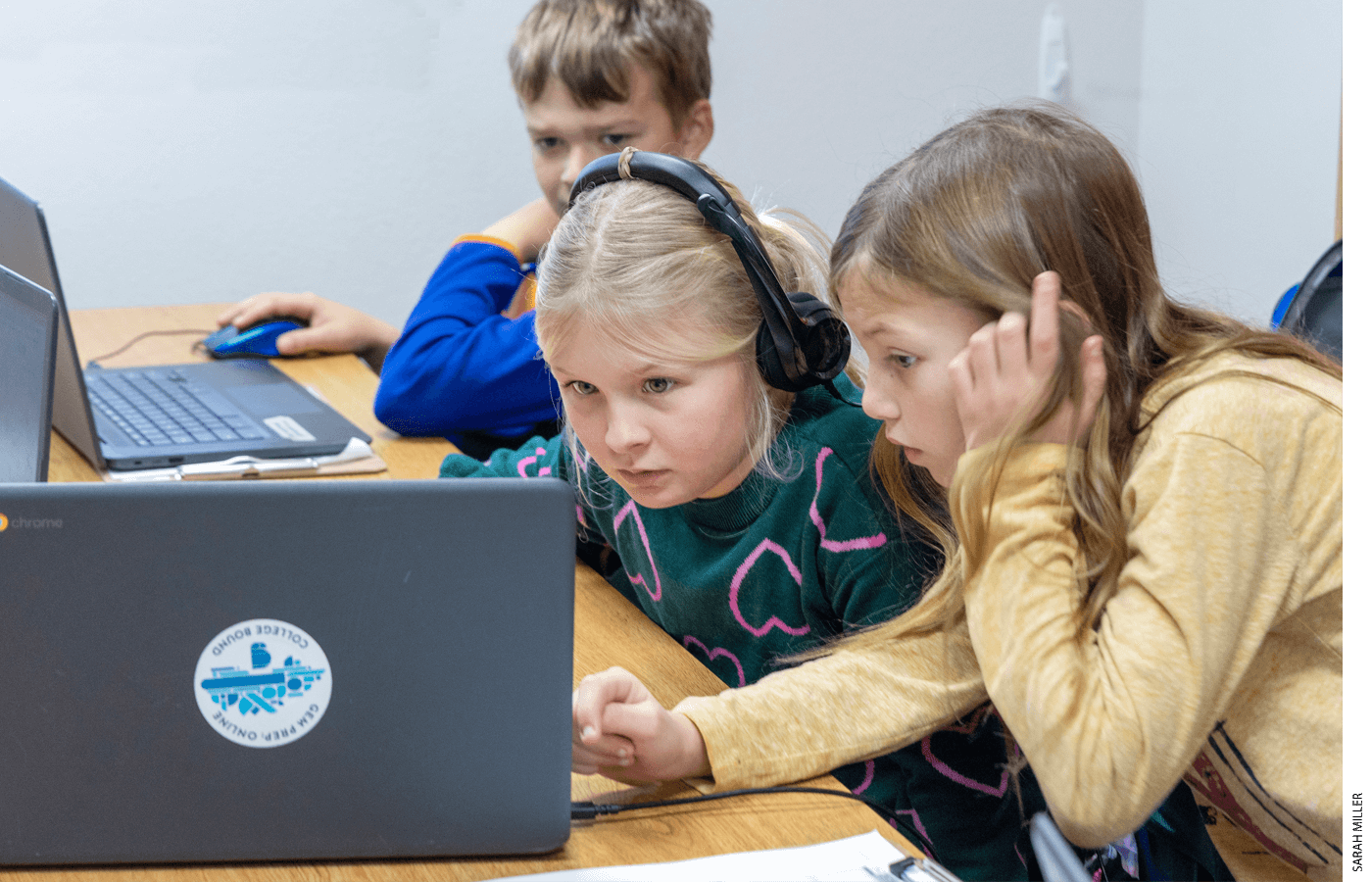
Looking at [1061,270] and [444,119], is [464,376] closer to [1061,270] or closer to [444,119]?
[1061,270]

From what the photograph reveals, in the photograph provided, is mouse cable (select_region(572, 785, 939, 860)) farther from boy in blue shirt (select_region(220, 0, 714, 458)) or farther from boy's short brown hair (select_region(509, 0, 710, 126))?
boy's short brown hair (select_region(509, 0, 710, 126))

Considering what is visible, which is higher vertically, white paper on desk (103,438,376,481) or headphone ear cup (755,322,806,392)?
headphone ear cup (755,322,806,392)

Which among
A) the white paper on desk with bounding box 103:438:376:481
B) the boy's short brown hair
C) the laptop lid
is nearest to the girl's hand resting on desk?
the laptop lid

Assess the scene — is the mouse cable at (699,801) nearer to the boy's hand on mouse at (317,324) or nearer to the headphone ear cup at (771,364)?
the headphone ear cup at (771,364)

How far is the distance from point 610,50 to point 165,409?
704 mm

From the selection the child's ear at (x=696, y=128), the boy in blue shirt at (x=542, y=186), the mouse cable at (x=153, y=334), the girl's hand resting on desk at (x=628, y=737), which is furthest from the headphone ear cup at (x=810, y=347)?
the mouse cable at (x=153, y=334)

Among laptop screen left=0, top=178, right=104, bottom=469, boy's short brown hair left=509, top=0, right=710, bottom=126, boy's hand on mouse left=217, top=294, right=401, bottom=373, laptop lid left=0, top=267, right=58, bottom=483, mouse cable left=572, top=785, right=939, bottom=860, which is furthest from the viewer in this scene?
boy's hand on mouse left=217, top=294, right=401, bottom=373

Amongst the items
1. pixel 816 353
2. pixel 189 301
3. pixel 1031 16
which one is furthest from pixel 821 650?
pixel 1031 16

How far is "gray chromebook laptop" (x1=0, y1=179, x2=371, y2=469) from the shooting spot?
124 cm

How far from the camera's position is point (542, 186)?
1.60 m

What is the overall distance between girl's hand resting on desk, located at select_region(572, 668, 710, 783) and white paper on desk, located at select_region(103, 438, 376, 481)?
2.23 feet

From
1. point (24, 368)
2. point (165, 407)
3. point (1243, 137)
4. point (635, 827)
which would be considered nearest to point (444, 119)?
point (165, 407)

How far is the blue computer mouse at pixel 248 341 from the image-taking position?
1.75 metres

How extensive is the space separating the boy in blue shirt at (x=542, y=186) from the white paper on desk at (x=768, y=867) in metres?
0.82
